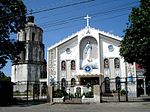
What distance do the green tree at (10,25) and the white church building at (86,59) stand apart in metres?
13.0

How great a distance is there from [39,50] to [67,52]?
46.6 ft

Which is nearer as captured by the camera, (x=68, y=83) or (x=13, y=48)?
(x=13, y=48)

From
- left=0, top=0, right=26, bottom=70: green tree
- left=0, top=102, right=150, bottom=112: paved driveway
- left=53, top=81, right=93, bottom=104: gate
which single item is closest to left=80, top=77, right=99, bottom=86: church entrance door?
left=53, top=81, right=93, bottom=104: gate

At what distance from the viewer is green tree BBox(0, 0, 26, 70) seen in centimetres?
3133

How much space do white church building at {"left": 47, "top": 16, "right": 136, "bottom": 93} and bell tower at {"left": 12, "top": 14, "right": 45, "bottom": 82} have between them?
447 inches

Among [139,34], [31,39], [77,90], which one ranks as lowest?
[77,90]

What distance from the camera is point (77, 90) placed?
4069cm

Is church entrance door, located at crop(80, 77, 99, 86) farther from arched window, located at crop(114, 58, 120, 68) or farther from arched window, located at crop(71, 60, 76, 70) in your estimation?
arched window, located at crop(114, 58, 120, 68)

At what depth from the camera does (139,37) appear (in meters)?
26.2

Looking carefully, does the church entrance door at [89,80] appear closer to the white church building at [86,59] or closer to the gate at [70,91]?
the white church building at [86,59]

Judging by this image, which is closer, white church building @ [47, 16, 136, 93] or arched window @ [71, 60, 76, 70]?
white church building @ [47, 16, 136, 93]

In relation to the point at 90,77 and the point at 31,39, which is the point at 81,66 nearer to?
the point at 90,77

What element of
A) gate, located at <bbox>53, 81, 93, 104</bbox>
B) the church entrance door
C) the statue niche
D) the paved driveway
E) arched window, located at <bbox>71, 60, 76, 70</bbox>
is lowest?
the paved driveway

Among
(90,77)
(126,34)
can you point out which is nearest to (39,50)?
(90,77)
